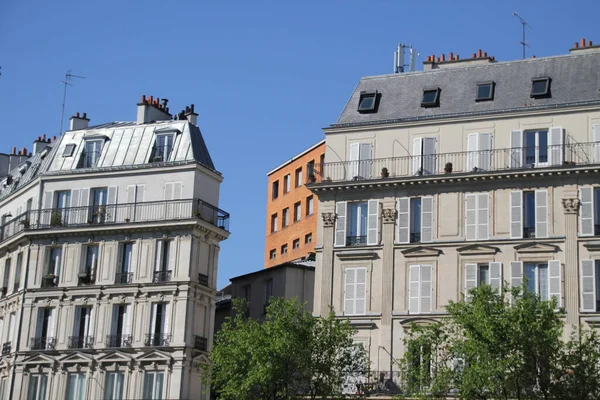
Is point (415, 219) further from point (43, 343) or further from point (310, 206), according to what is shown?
point (310, 206)

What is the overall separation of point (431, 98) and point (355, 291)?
999 cm

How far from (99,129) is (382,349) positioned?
74.0 ft

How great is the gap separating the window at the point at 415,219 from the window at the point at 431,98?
488 cm

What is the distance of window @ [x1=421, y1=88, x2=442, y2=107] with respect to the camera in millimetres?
65500

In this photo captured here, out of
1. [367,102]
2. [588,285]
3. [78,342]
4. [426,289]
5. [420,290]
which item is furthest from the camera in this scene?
[78,342]

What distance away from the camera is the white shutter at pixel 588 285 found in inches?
2319

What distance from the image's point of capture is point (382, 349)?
62094 mm

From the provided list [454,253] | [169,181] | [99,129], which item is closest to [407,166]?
[454,253]

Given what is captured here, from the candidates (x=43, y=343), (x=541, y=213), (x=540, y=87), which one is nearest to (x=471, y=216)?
(x=541, y=213)

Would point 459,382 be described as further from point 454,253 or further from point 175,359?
point 175,359

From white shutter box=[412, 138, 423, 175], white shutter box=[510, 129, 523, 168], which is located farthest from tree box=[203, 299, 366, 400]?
white shutter box=[510, 129, 523, 168]

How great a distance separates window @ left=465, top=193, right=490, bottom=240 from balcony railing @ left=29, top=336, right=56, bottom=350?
22289 mm

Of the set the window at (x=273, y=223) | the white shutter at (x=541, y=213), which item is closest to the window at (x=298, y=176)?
the window at (x=273, y=223)

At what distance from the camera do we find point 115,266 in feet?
231
